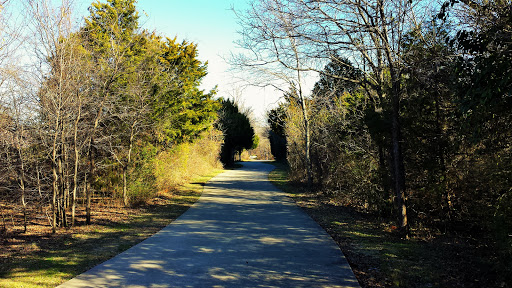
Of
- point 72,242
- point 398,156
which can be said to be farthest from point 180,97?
point 398,156

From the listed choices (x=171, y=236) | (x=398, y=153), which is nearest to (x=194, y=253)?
(x=171, y=236)

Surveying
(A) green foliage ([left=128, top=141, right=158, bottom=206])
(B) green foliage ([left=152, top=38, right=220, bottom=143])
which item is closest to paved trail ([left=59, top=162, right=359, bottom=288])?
(A) green foliage ([left=128, top=141, right=158, bottom=206])

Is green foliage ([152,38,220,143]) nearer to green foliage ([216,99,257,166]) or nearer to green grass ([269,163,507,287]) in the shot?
green grass ([269,163,507,287])

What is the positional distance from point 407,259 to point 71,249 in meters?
6.74

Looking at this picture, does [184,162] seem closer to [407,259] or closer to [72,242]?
[72,242]

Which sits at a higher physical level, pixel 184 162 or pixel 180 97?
pixel 180 97

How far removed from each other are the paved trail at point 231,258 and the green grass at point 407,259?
0.38 meters

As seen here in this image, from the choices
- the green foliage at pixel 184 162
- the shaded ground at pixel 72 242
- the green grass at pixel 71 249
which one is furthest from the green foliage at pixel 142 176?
the green grass at pixel 71 249

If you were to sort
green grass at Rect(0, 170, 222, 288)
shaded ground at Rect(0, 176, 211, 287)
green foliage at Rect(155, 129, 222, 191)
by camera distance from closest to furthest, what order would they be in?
green grass at Rect(0, 170, 222, 288) < shaded ground at Rect(0, 176, 211, 287) < green foliage at Rect(155, 129, 222, 191)

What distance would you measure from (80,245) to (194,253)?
113 inches

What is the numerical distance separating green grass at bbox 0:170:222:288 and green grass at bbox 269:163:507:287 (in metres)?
4.71

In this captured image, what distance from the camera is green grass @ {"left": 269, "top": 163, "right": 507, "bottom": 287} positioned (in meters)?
5.28

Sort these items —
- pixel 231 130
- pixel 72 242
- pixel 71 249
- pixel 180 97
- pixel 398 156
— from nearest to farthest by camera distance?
pixel 71 249, pixel 398 156, pixel 72 242, pixel 180 97, pixel 231 130

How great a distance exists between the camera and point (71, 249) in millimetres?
7535
